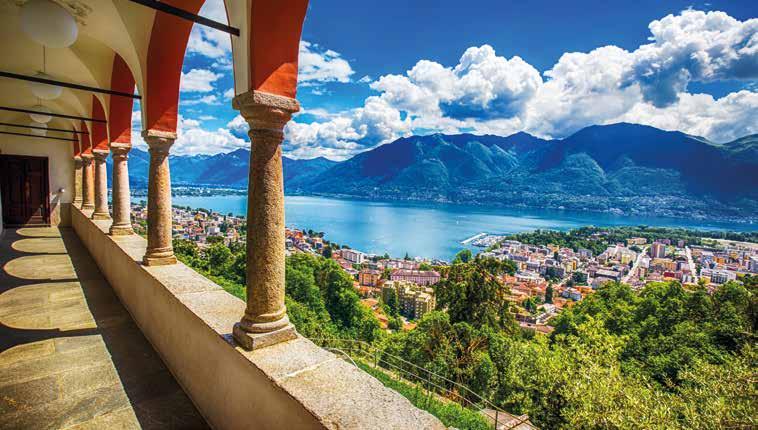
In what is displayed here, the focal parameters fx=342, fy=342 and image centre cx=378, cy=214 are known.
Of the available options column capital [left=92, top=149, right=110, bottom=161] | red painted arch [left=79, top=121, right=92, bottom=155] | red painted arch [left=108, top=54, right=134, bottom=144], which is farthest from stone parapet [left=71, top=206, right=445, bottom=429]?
red painted arch [left=79, top=121, right=92, bottom=155]

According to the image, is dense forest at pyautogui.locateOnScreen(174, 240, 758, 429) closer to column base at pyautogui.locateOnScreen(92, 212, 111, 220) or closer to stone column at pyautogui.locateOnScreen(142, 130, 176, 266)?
stone column at pyautogui.locateOnScreen(142, 130, 176, 266)

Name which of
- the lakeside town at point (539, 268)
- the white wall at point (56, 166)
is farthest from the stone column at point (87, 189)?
the lakeside town at point (539, 268)

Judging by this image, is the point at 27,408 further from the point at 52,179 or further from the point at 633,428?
the point at 52,179

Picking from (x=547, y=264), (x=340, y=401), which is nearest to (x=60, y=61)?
(x=340, y=401)

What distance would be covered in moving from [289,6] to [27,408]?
3013 mm

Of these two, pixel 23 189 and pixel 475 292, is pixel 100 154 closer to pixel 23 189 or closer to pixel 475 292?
pixel 23 189

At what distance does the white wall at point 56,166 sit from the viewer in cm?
916

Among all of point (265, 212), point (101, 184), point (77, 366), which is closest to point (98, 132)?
point (101, 184)

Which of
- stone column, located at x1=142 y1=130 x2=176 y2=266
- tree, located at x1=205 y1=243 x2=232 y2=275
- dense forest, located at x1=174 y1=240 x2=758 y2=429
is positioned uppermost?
stone column, located at x1=142 y1=130 x2=176 y2=266

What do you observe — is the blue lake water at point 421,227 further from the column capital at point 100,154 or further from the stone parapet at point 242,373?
the stone parapet at point 242,373

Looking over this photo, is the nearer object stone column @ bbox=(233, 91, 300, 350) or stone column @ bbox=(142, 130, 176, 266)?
stone column @ bbox=(233, 91, 300, 350)

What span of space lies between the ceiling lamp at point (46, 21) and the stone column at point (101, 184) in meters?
5.22

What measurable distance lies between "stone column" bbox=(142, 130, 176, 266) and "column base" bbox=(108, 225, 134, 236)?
195 cm

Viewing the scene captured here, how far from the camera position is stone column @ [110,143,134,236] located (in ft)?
17.1
